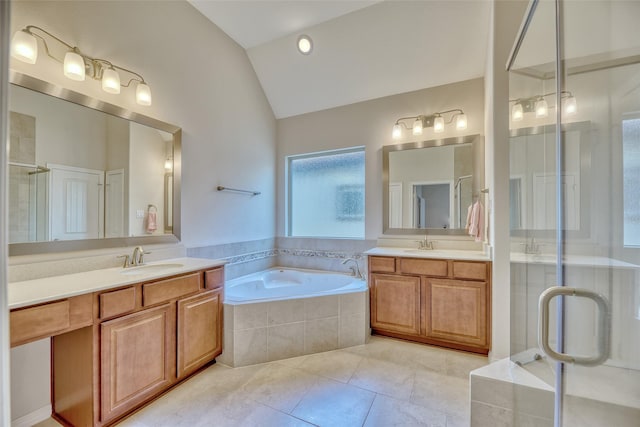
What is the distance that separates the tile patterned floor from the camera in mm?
1584

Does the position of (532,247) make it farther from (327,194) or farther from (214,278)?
(327,194)

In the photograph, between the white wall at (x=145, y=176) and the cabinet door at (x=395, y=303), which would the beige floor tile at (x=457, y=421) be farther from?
the white wall at (x=145, y=176)

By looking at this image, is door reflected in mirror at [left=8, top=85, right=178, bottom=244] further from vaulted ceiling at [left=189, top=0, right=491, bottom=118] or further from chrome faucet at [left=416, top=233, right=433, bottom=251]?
chrome faucet at [left=416, top=233, right=433, bottom=251]

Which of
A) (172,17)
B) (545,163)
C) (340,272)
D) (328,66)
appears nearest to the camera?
(545,163)

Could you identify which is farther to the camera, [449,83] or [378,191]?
[378,191]

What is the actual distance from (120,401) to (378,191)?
292 cm

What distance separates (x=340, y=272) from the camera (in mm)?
3346

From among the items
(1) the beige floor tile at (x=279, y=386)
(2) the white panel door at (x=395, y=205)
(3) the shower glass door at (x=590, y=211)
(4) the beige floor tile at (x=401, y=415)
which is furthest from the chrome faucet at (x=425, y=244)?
(1) the beige floor tile at (x=279, y=386)

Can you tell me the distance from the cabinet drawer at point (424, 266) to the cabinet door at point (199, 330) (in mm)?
1727

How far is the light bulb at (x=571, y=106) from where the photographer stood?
1222 mm

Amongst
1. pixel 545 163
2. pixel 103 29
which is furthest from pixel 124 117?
pixel 545 163

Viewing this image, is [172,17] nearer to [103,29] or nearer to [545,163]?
[103,29]

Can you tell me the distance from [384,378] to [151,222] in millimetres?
2248

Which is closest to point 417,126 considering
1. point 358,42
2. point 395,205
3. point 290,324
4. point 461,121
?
point 461,121
